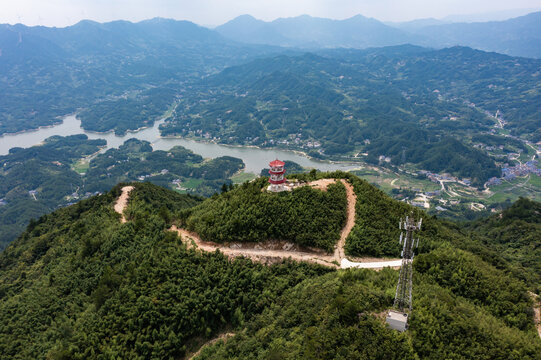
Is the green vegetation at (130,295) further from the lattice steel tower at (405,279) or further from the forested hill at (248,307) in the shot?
the lattice steel tower at (405,279)

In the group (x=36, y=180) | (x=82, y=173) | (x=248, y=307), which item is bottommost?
(x=82, y=173)

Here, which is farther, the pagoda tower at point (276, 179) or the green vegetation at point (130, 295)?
the pagoda tower at point (276, 179)

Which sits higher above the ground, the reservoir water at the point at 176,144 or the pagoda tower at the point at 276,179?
the pagoda tower at the point at 276,179

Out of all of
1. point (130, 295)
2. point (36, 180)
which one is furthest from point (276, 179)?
point (36, 180)

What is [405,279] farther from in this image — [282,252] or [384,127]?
[384,127]

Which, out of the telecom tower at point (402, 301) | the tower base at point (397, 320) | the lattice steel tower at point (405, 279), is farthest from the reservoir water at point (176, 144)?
the tower base at point (397, 320)

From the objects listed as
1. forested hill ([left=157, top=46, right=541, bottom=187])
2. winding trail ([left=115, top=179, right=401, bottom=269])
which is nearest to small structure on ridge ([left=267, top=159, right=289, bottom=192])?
winding trail ([left=115, top=179, right=401, bottom=269])

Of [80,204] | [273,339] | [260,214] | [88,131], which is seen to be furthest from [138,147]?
[273,339]

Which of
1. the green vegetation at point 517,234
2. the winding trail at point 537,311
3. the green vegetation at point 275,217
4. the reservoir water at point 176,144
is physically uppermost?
the green vegetation at point 275,217
